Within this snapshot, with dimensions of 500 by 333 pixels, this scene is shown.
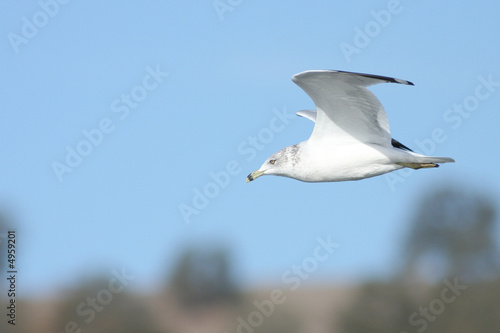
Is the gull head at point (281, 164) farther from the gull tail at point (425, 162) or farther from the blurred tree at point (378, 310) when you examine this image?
the blurred tree at point (378, 310)

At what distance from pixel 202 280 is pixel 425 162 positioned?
16.8 meters

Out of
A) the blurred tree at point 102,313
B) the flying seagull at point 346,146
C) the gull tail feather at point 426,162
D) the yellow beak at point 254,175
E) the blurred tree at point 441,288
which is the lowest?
the blurred tree at point 441,288

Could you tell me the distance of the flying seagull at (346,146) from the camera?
337 inches

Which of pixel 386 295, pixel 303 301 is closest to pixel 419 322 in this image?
pixel 386 295

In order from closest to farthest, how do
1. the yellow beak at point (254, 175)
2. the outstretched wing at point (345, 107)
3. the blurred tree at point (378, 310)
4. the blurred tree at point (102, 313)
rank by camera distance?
the outstretched wing at point (345, 107) → the yellow beak at point (254, 175) → the blurred tree at point (102, 313) → the blurred tree at point (378, 310)

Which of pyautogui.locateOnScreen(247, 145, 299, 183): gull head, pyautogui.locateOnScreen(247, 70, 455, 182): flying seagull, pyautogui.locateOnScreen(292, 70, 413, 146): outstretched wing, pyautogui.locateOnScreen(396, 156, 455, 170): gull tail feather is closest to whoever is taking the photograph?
pyautogui.locateOnScreen(292, 70, 413, 146): outstretched wing

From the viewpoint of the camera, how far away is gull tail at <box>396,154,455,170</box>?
868 centimetres

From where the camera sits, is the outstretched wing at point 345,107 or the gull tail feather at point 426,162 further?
the gull tail feather at point 426,162

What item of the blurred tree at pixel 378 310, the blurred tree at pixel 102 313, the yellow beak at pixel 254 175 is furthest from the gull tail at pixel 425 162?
the blurred tree at pixel 378 310

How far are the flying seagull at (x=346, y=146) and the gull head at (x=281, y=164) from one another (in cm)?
1

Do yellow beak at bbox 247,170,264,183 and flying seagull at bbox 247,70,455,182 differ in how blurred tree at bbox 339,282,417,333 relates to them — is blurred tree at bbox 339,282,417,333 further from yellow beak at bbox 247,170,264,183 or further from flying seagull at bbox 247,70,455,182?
flying seagull at bbox 247,70,455,182

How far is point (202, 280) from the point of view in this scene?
25109 millimetres

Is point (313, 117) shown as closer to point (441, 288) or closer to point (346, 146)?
point (346, 146)

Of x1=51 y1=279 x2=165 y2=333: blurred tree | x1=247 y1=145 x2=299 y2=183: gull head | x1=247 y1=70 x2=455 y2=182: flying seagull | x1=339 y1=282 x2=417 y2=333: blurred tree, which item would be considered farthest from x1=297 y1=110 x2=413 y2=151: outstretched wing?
x1=339 y1=282 x2=417 y2=333: blurred tree
